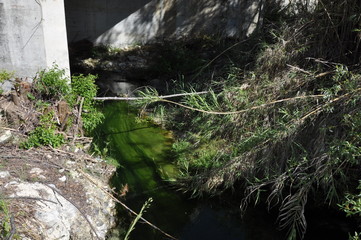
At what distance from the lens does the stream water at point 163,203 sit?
4441 millimetres

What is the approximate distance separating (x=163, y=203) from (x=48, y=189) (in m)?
1.49

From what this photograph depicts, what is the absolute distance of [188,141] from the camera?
19.6 feet

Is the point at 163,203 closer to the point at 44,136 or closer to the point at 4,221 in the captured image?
the point at 44,136

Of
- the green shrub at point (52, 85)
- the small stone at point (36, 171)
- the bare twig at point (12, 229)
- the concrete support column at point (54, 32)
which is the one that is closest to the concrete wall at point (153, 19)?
the concrete support column at point (54, 32)

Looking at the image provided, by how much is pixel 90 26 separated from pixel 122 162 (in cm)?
502

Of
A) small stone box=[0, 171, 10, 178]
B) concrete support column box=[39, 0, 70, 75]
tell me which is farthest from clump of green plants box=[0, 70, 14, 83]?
small stone box=[0, 171, 10, 178]

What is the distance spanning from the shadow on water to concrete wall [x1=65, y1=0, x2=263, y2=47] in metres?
3.86

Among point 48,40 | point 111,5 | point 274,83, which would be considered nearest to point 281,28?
point 274,83

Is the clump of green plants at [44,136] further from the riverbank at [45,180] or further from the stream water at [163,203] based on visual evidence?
the stream water at [163,203]

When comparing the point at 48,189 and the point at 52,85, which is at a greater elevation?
the point at 52,85

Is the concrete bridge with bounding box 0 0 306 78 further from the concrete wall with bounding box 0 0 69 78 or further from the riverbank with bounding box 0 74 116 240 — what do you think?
the riverbank with bounding box 0 74 116 240

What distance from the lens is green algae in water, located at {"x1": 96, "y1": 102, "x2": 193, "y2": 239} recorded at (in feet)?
15.1

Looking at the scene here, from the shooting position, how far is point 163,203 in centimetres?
482

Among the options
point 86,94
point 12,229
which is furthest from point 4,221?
point 86,94
